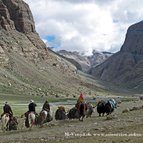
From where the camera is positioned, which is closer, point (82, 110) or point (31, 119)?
point (31, 119)

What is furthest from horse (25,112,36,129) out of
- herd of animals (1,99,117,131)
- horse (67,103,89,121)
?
horse (67,103,89,121)

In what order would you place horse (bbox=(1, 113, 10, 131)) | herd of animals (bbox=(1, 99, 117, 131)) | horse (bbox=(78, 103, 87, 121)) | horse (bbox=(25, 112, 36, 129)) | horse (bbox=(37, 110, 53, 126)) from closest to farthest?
horse (bbox=(1, 113, 10, 131))
herd of animals (bbox=(1, 99, 117, 131))
horse (bbox=(25, 112, 36, 129))
horse (bbox=(37, 110, 53, 126))
horse (bbox=(78, 103, 87, 121))

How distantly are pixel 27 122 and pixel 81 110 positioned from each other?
5.59m

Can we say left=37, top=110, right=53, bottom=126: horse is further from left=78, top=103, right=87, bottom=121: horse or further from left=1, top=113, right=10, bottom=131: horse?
left=78, top=103, right=87, bottom=121: horse

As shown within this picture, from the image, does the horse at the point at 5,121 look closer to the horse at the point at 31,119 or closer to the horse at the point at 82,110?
the horse at the point at 31,119

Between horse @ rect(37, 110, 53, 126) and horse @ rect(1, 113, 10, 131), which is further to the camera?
horse @ rect(37, 110, 53, 126)

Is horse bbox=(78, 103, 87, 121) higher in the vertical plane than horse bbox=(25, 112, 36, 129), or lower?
higher

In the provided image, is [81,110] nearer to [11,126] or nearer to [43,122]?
[43,122]

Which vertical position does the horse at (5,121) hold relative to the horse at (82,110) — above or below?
below


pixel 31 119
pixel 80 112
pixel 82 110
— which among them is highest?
pixel 82 110

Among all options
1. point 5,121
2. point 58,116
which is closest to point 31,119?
point 5,121

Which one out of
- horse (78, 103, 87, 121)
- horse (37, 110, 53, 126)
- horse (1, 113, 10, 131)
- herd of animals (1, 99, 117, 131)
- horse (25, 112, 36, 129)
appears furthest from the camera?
horse (78, 103, 87, 121)

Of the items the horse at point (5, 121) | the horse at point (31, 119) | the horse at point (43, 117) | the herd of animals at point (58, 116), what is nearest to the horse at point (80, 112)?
the herd of animals at point (58, 116)

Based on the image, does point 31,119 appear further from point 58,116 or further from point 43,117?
point 58,116
